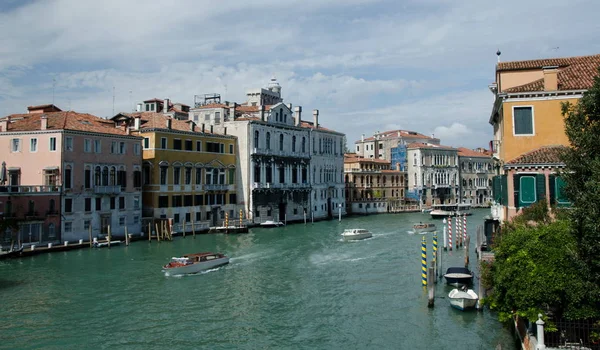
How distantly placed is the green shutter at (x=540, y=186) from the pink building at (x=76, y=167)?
66.6 ft

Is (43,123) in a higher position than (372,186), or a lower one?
higher

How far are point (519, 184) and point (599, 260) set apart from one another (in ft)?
18.0

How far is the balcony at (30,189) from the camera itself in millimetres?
23570

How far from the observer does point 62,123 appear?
1051 inches

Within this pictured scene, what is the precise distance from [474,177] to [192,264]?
48431 millimetres

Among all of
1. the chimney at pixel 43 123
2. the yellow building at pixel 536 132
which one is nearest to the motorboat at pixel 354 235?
the yellow building at pixel 536 132

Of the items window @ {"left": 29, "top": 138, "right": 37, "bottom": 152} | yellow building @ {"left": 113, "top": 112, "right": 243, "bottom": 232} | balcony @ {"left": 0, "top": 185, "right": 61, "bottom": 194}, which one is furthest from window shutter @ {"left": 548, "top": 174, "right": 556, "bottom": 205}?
yellow building @ {"left": 113, "top": 112, "right": 243, "bottom": 232}

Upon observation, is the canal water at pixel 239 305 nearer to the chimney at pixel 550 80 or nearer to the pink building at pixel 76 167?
the pink building at pixel 76 167

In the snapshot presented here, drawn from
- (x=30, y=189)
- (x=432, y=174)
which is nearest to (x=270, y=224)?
(x=30, y=189)

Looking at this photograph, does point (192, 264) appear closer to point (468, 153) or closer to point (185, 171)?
point (185, 171)

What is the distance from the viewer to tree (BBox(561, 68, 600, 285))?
7.88 metres

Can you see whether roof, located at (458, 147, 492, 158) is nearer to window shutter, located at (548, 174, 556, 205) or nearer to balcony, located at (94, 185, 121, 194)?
balcony, located at (94, 185, 121, 194)

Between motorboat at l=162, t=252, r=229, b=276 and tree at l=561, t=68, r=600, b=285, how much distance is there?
43.5 feet

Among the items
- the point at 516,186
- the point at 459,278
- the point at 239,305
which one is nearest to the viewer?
the point at 516,186
